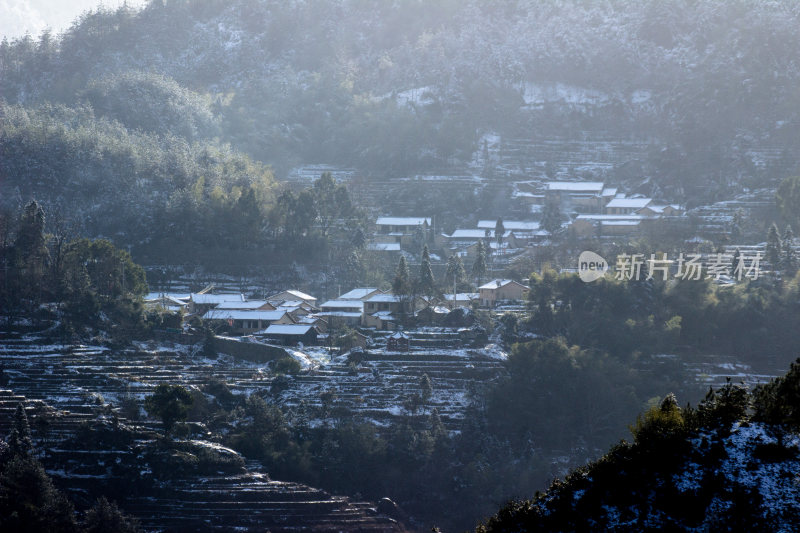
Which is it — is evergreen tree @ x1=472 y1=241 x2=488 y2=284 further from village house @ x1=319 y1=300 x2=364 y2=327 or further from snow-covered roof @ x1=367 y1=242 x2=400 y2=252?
snow-covered roof @ x1=367 y1=242 x2=400 y2=252

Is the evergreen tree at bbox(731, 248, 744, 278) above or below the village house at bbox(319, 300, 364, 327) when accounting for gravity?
above

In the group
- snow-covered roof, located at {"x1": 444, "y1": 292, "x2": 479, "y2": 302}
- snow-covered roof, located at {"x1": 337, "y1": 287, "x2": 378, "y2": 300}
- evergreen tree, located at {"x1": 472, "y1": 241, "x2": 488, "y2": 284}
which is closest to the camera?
snow-covered roof, located at {"x1": 444, "y1": 292, "x2": 479, "y2": 302}

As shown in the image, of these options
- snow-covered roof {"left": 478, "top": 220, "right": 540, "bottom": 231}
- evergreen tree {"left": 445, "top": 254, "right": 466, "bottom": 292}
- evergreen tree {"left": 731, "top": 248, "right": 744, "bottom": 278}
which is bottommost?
evergreen tree {"left": 445, "top": 254, "right": 466, "bottom": 292}

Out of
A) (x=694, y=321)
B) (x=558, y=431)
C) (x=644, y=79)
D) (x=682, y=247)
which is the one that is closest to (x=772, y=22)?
(x=644, y=79)

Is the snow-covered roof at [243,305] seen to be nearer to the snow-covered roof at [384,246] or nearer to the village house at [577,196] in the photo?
the snow-covered roof at [384,246]

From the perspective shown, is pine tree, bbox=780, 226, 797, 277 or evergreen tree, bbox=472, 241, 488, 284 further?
evergreen tree, bbox=472, 241, 488, 284

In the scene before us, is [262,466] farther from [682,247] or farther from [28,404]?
[682,247]

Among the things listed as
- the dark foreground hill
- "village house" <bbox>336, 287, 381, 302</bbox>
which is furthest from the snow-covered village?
"village house" <bbox>336, 287, 381, 302</bbox>
